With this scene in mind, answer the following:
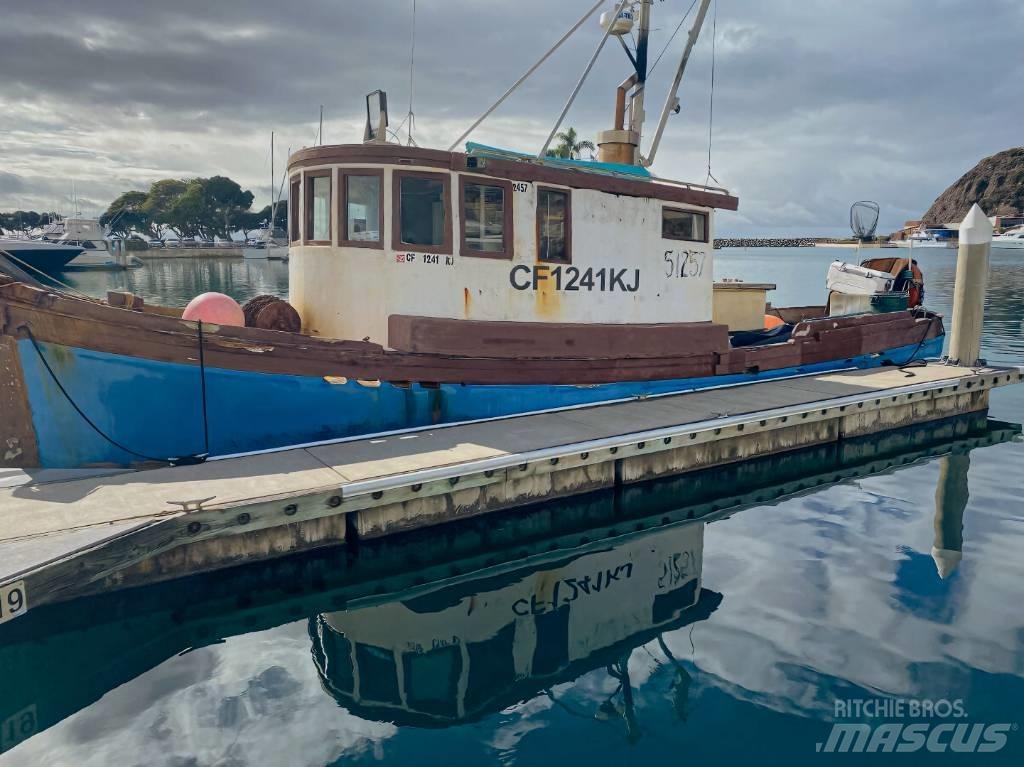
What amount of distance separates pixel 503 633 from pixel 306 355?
3669mm

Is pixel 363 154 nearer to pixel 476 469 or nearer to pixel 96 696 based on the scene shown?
pixel 476 469

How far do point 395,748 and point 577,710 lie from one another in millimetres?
1400

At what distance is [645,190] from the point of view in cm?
1041

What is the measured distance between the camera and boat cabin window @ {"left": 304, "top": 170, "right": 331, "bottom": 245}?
8.98 m

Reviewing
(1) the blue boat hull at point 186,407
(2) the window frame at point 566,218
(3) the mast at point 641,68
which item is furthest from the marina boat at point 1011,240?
(1) the blue boat hull at point 186,407

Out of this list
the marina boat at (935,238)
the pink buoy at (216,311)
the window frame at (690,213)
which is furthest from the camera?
the marina boat at (935,238)

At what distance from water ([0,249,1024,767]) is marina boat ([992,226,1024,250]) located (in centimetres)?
13002

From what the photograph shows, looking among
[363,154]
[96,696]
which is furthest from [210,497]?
[363,154]

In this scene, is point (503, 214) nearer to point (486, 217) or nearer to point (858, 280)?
point (486, 217)

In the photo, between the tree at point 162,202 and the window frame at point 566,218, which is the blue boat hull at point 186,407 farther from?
the tree at point 162,202

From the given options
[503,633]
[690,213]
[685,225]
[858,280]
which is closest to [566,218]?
[685,225]

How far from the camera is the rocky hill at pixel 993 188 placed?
142 meters

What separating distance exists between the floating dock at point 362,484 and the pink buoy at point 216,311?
188 cm

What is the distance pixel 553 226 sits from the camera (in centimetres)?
972
